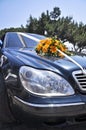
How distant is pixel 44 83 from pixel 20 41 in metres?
1.93

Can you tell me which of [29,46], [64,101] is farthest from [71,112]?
[29,46]

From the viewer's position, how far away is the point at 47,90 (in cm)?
262

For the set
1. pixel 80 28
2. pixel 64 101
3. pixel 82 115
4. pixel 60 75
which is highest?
pixel 60 75

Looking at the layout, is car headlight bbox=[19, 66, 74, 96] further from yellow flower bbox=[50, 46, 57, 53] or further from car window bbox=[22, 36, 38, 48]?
car window bbox=[22, 36, 38, 48]

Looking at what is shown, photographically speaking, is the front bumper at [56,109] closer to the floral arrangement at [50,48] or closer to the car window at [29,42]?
the floral arrangement at [50,48]

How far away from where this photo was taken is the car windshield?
4298 mm

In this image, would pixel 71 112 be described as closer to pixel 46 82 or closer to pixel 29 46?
pixel 46 82

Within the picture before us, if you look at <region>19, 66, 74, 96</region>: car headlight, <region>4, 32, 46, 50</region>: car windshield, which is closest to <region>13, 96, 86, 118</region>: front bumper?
<region>19, 66, 74, 96</region>: car headlight

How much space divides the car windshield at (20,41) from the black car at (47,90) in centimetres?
126

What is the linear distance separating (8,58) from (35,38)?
136 cm

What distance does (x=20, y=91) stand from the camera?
2.70m

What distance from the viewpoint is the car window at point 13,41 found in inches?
171

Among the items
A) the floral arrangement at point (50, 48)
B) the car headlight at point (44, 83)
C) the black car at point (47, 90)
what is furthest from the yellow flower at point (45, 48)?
the car headlight at point (44, 83)

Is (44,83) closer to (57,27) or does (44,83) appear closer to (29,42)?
(29,42)
